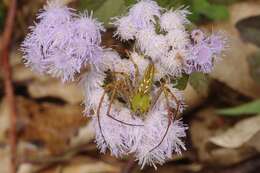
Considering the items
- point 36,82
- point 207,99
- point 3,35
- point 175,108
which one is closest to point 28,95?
point 36,82

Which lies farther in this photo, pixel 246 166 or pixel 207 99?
pixel 207 99

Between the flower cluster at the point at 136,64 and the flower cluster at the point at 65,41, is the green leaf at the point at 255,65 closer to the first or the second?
the flower cluster at the point at 136,64

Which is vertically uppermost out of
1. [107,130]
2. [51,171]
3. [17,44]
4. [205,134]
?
[17,44]

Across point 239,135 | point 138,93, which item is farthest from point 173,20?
point 239,135

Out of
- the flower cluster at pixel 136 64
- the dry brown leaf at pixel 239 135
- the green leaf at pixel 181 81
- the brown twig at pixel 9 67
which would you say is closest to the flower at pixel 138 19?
the flower cluster at pixel 136 64

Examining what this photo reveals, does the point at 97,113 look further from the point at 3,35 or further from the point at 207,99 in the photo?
the point at 3,35

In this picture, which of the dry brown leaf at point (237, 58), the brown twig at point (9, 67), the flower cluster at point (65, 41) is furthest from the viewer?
the brown twig at point (9, 67)

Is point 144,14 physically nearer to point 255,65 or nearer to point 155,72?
point 155,72
